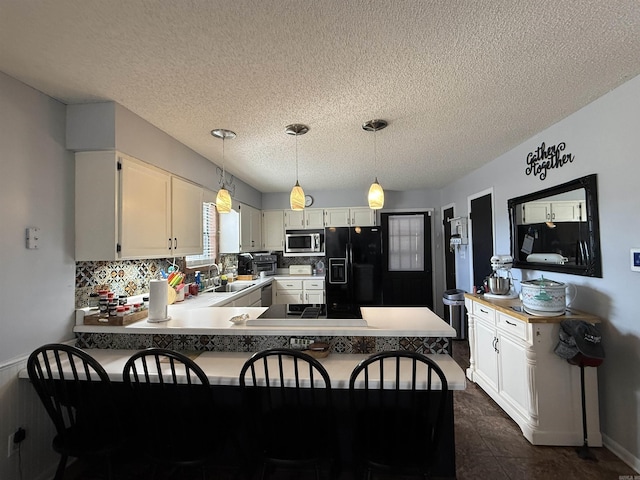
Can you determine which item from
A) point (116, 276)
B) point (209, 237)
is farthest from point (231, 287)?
point (116, 276)

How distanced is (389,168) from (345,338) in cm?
259

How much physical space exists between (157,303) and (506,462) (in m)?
2.56

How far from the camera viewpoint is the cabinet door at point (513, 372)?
2.21 metres

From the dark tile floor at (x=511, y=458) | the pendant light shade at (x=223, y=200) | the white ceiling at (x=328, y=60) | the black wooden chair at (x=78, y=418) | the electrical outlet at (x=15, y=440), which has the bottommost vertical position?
the dark tile floor at (x=511, y=458)

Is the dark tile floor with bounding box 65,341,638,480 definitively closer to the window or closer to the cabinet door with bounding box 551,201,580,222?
the cabinet door with bounding box 551,201,580,222

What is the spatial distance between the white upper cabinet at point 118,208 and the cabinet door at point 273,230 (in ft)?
9.27

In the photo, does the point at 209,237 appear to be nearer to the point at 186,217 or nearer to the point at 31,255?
the point at 186,217

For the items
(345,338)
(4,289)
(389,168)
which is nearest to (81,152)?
(4,289)

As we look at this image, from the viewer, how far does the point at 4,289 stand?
5.51ft

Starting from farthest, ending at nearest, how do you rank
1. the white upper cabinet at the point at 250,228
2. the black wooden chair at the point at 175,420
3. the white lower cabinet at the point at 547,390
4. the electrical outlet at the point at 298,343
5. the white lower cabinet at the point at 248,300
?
the white upper cabinet at the point at 250,228
the white lower cabinet at the point at 248,300
the white lower cabinet at the point at 547,390
the electrical outlet at the point at 298,343
the black wooden chair at the point at 175,420

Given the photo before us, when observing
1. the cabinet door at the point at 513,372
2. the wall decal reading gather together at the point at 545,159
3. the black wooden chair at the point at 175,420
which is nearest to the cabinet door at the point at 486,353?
the cabinet door at the point at 513,372

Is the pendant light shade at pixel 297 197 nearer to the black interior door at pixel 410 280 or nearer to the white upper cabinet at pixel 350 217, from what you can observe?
the white upper cabinet at pixel 350 217

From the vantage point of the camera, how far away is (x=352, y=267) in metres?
4.97

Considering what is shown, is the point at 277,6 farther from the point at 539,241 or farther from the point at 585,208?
the point at 539,241
